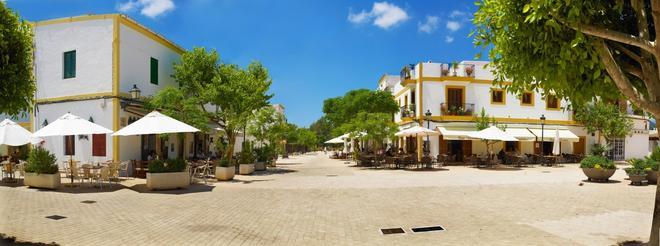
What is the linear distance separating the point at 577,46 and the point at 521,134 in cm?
2640

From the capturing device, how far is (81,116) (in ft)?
56.7

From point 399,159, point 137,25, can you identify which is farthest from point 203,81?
point 399,159

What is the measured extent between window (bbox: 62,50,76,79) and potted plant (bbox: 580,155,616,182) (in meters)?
20.8

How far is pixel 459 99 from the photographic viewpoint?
1214 inches

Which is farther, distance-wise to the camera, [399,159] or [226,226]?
[399,159]

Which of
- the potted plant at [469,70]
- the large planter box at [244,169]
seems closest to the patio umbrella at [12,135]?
the large planter box at [244,169]

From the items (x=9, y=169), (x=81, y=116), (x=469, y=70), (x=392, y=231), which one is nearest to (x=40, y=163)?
(x=9, y=169)

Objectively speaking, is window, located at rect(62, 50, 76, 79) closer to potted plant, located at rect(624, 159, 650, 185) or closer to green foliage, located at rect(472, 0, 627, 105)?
green foliage, located at rect(472, 0, 627, 105)

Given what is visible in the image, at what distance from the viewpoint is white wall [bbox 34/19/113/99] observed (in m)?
17.0

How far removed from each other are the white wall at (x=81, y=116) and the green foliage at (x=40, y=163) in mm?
3891

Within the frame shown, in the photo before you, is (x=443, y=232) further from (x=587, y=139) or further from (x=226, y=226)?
(x=587, y=139)

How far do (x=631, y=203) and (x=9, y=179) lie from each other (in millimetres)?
18924

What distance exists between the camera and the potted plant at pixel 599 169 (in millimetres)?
15141

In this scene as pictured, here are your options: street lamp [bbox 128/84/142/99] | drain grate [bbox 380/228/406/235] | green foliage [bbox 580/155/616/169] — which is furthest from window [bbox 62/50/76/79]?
green foliage [bbox 580/155/616/169]
